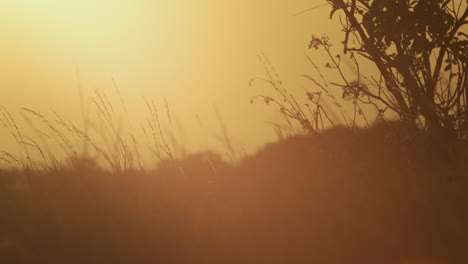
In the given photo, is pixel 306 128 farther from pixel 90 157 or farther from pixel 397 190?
pixel 90 157

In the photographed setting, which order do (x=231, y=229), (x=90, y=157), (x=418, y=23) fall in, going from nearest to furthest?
(x=231, y=229)
(x=418, y=23)
(x=90, y=157)

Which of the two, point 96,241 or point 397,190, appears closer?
point 397,190

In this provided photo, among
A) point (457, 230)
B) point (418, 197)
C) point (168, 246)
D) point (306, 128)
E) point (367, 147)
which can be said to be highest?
point (306, 128)

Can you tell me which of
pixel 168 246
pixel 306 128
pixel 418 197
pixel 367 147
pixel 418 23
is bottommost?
pixel 418 197

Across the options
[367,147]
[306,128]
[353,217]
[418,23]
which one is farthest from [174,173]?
[418,23]

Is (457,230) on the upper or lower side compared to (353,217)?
lower

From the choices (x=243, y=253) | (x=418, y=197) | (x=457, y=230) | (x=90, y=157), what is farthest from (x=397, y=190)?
(x=90, y=157)

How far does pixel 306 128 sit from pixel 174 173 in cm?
92

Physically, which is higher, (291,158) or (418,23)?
(418,23)

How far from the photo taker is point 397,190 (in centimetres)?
253

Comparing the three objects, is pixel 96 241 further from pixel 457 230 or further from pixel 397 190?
pixel 457 230

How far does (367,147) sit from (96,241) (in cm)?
172

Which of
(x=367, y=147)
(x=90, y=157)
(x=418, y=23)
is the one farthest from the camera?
(x=90, y=157)

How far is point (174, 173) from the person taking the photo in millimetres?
3592
